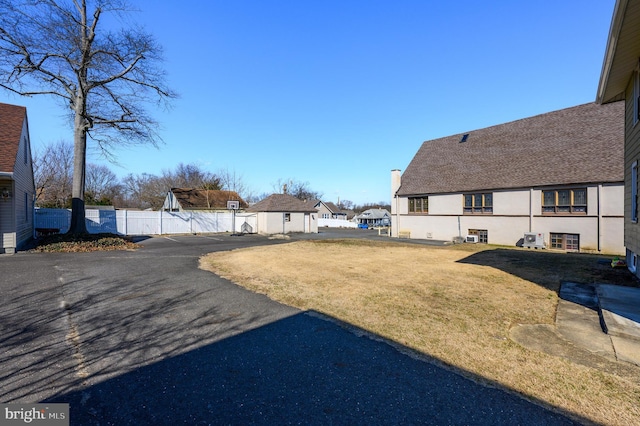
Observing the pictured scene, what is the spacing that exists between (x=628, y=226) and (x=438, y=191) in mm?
13924

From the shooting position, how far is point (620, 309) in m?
5.24

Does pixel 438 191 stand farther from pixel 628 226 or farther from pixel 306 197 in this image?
pixel 306 197

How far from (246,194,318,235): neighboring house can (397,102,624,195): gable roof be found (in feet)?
35.1

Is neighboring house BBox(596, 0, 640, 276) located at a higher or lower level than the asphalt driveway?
higher

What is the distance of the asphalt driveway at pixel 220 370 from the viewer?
2.60 metres

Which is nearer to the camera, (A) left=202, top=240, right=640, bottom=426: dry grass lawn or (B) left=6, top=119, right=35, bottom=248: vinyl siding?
(A) left=202, top=240, right=640, bottom=426: dry grass lawn

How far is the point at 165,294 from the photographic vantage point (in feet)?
21.1

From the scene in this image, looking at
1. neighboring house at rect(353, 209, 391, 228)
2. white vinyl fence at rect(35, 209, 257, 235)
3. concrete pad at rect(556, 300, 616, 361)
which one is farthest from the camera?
neighboring house at rect(353, 209, 391, 228)

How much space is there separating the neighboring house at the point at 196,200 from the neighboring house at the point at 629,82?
33859 mm

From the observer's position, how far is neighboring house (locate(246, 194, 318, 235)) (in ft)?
96.2

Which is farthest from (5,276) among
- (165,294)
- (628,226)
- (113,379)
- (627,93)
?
(627,93)

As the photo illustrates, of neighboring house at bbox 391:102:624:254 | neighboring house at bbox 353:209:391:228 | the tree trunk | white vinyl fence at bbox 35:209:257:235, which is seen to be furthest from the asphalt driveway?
neighboring house at bbox 353:209:391:228

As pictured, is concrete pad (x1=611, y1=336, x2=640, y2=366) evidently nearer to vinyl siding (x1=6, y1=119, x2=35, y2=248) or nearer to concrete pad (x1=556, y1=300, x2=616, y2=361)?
concrete pad (x1=556, y1=300, x2=616, y2=361)

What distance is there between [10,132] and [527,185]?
1040 inches
